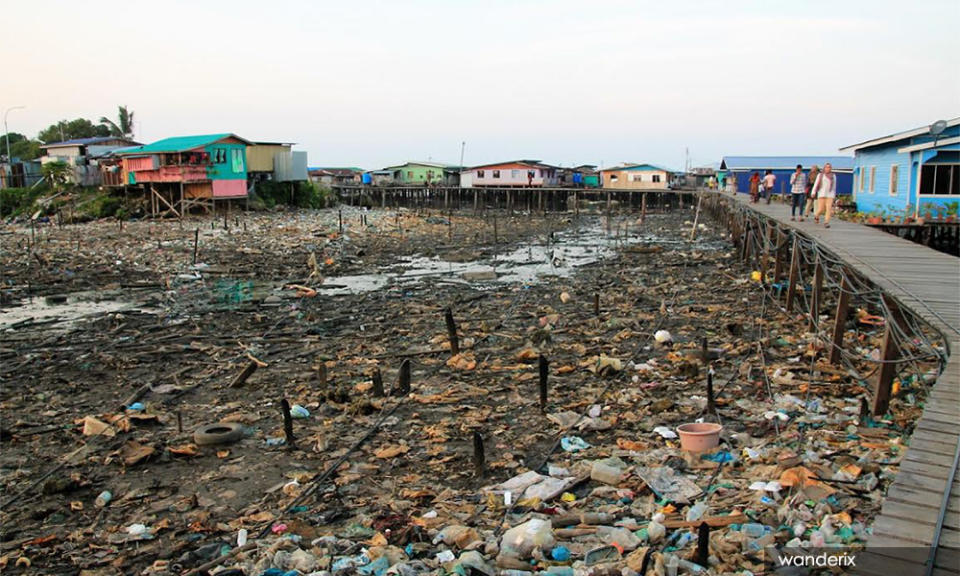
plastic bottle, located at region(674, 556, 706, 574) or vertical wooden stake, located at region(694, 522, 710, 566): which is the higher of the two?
vertical wooden stake, located at region(694, 522, 710, 566)

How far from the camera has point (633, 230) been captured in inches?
1644

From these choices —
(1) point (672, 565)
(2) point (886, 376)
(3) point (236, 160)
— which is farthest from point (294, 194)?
(1) point (672, 565)

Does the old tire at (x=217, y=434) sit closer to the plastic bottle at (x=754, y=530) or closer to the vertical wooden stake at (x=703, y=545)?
the vertical wooden stake at (x=703, y=545)

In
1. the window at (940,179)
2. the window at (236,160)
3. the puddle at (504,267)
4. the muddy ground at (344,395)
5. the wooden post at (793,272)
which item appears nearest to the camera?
the muddy ground at (344,395)

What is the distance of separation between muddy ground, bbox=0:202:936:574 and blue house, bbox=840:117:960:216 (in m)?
5.91

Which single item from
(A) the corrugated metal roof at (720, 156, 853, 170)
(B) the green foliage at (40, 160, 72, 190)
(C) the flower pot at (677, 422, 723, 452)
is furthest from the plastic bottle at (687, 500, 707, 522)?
(B) the green foliage at (40, 160, 72, 190)

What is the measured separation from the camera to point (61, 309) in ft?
54.1

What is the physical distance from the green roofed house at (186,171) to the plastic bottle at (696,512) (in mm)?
41088

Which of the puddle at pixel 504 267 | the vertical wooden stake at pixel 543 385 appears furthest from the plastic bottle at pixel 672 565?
the puddle at pixel 504 267

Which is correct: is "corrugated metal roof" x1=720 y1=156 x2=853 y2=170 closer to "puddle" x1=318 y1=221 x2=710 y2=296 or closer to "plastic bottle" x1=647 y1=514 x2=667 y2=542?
"puddle" x1=318 y1=221 x2=710 y2=296

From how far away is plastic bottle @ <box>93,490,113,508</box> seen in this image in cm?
678

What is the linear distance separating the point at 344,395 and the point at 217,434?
1914 mm

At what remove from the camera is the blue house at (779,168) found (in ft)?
163

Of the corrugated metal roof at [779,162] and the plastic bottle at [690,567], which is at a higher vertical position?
the corrugated metal roof at [779,162]
